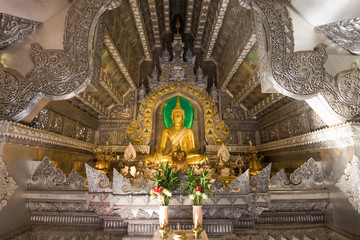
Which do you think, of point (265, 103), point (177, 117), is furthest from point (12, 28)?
point (265, 103)

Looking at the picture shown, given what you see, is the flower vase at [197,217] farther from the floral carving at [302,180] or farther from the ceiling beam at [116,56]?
the ceiling beam at [116,56]

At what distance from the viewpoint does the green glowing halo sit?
7078mm

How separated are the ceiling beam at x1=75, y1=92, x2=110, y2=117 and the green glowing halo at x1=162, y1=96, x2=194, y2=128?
2.06 metres

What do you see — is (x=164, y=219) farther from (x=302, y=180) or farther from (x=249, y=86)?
(x=249, y=86)

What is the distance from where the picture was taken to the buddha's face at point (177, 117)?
646 cm

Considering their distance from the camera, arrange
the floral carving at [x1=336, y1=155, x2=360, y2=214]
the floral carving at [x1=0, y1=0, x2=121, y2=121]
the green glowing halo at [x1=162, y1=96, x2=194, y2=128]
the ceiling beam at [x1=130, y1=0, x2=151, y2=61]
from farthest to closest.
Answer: the green glowing halo at [x1=162, y1=96, x2=194, y2=128]
the ceiling beam at [x1=130, y1=0, x2=151, y2=61]
the floral carving at [x1=0, y1=0, x2=121, y2=121]
the floral carving at [x1=336, y1=155, x2=360, y2=214]

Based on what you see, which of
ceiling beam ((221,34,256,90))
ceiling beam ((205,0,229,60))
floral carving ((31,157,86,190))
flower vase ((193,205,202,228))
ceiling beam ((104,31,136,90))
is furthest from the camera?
ceiling beam ((205,0,229,60))

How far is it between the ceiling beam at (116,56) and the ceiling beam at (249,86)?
357 cm

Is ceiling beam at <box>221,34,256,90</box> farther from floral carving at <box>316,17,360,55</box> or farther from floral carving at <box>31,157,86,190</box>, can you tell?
floral carving at <box>31,157,86,190</box>

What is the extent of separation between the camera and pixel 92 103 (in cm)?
545

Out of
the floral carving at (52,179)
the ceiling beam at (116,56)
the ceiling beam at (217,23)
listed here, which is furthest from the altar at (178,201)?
the ceiling beam at (217,23)

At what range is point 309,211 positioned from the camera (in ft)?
10.8

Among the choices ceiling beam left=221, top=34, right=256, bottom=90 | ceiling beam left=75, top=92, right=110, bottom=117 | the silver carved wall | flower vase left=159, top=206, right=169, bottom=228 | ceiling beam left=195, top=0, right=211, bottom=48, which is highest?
ceiling beam left=195, top=0, right=211, bottom=48

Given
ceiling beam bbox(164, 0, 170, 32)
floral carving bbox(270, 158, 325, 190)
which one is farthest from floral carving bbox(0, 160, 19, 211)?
ceiling beam bbox(164, 0, 170, 32)
